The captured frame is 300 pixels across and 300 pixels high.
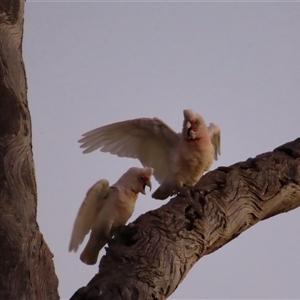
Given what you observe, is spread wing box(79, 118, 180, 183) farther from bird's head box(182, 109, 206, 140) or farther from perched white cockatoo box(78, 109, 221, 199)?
bird's head box(182, 109, 206, 140)

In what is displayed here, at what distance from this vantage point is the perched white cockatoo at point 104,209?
3.43 metres

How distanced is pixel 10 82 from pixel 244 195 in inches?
48.1

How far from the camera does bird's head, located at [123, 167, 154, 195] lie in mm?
3498

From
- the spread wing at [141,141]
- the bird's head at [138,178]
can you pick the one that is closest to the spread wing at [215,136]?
the spread wing at [141,141]

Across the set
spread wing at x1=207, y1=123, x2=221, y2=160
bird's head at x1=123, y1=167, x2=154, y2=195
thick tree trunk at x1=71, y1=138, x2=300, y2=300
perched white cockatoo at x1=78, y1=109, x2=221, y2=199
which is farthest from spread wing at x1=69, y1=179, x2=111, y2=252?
spread wing at x1=207, y1=123, x2=221, y2=160

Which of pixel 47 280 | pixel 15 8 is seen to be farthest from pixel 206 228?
pixel 15 8

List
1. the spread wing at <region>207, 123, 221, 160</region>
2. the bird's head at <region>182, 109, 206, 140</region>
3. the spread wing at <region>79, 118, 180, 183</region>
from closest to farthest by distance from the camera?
the bird's head at <region>182, 109, 206, 140</region>
the spread wing at <region>79, 118, 180, 183</region>
the spread wing at <region>207, 123, 221, 160</region>

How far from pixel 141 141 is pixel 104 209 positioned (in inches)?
33.2

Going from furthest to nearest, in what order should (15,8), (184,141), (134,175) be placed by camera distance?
(184,141), (134,175), (15,8)

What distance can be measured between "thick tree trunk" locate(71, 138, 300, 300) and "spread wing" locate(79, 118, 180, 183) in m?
1.04

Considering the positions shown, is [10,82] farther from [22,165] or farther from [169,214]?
[169,214]

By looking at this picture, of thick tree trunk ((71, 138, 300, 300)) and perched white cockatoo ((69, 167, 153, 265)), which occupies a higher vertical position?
perched white cockatoo ((69, 167, 153, 265))

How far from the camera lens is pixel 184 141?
383 centimetres

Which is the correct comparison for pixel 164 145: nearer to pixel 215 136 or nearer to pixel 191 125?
pixel 191 125
